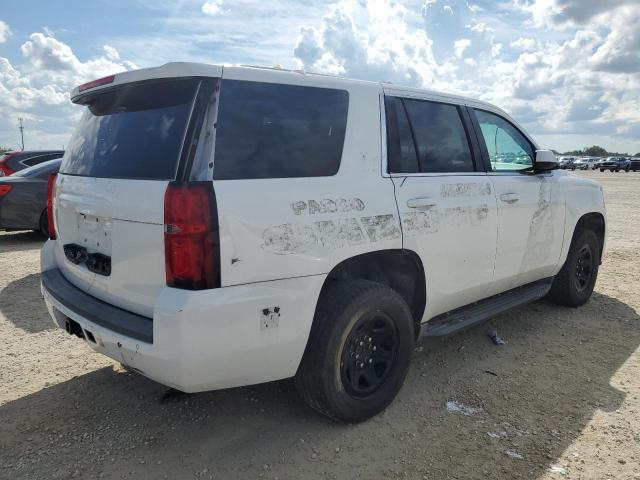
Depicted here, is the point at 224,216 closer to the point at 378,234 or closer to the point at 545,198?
the point at 378,234

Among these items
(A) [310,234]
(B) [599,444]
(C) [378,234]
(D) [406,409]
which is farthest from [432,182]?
(B) [599,444]

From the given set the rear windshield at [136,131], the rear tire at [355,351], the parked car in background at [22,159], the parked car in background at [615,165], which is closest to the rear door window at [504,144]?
the rear tire at [355,351]

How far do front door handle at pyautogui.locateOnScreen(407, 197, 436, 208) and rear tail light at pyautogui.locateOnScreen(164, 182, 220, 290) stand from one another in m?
1.30

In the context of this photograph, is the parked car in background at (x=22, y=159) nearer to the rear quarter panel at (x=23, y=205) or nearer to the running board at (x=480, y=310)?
the rear quarter panel at (x=23, y=205)

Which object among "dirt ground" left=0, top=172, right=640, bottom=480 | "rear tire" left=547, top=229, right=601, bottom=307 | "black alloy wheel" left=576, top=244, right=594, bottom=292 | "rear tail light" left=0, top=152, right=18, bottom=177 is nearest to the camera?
"dirt ground" left=0, top=172, right=640, bottom=480

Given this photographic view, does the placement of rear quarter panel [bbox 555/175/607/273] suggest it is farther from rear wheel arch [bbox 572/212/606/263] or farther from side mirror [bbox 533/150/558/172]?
side mirror [bbox 533/150/558/172]

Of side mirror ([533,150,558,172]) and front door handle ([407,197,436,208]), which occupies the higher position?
side mirror ([533,150,558,172])

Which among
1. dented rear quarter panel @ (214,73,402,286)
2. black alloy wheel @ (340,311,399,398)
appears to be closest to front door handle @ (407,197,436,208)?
dented rear quarter panel @ (214,73,402,286)

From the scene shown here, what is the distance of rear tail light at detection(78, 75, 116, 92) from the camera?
2.71 metres

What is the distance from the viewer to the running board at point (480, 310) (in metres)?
3.42

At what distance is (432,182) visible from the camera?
10.6ft

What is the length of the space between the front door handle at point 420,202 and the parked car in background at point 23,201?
7.14 meters

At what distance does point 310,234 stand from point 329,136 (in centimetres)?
60

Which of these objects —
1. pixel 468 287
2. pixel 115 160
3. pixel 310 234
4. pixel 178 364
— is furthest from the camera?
pixel 468 287
